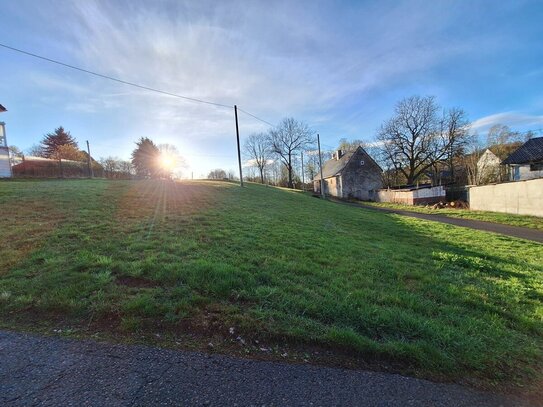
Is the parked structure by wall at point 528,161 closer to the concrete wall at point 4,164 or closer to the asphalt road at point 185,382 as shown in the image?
the asphalt road at point 185,382

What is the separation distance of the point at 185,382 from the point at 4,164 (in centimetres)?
3054

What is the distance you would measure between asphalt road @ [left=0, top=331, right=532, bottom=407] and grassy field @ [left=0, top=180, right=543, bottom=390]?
13.6 inches

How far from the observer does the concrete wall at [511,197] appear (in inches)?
661

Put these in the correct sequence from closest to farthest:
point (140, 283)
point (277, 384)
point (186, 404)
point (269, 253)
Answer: point (186, 404) < point (277, 384) < point (140, 283) < point (269, 253)

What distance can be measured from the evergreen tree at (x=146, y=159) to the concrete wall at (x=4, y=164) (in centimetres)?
2821

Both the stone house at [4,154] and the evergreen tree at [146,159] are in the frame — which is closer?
the stone house at [4,154]

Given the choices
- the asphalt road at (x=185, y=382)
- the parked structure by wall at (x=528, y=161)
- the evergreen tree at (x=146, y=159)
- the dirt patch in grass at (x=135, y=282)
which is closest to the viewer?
the asphalt road at (x=185, y=382)

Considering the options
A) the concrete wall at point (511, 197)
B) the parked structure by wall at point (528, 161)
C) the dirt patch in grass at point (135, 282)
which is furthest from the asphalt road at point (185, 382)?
the parked structure by wall at point (528, 161)

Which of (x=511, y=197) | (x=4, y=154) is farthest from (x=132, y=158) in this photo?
(x=511, y=197)

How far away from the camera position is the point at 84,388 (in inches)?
88.7

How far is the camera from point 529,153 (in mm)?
25531


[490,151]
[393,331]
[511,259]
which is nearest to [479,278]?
[511,259]

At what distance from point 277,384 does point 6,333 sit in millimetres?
3141

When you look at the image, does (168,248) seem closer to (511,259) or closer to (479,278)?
(479,278)
